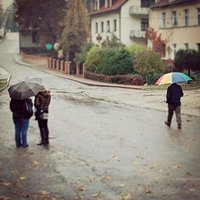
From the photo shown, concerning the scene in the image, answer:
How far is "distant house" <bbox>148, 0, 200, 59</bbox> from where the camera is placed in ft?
140

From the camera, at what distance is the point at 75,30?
47.5 meters

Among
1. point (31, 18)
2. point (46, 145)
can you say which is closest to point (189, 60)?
point (46, 145)

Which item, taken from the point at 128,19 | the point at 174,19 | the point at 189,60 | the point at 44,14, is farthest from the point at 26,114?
the point at 44,14

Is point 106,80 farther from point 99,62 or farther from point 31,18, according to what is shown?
point 31,18

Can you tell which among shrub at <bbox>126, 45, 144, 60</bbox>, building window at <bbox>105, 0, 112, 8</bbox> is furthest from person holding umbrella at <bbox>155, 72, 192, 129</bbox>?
building window at <bbox>105, 0, 112, 8</bbox>

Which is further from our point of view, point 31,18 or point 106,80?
point 31,18

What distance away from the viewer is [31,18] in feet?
211

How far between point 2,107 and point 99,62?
16.8 metres

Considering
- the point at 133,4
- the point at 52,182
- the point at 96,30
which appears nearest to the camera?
the point at 52,182

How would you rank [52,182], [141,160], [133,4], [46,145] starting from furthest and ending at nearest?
1. [133,4]
2. [46,145]
3. [141,160]
4. [52,182]

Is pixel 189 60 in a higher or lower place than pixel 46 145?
higher

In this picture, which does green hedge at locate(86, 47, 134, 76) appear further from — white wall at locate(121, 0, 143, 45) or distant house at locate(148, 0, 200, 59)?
white wall at locate(121, 0, 143, 45)

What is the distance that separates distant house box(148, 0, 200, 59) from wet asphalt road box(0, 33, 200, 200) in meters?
26.3

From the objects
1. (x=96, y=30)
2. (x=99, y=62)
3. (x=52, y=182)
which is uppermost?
(x=96, y=30)
